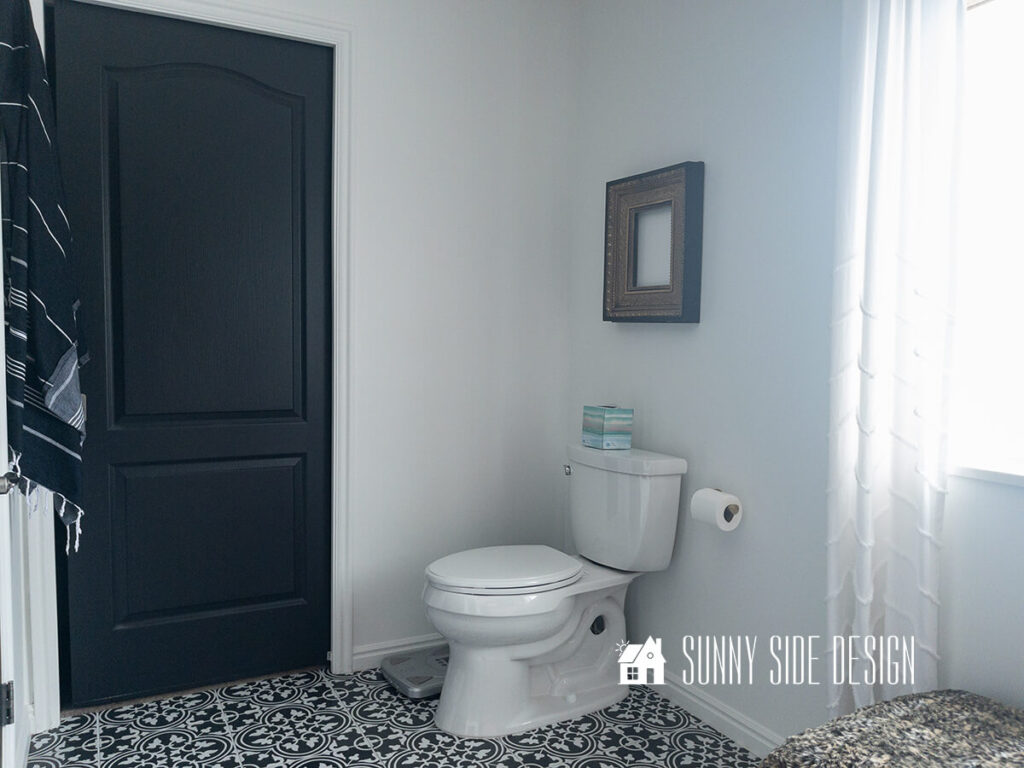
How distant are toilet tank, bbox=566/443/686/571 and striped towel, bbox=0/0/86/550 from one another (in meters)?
1.46

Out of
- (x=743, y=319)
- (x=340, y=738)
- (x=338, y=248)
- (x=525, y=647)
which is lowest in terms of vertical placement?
(x=340, y=738)

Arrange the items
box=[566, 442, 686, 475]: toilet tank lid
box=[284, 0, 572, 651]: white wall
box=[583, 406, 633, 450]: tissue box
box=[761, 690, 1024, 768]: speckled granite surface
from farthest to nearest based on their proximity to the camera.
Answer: box=[284, 0, 572, 651]: white wall < box=[583, 406, 633, 450]: tissue box < box=[566, 442, 686, 475]: toilet tank lid < box=[761, 690, 1024, 768]: speckled granite surface

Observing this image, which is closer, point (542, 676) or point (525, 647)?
point (525, 647)

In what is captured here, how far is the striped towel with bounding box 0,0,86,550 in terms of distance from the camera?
181cm

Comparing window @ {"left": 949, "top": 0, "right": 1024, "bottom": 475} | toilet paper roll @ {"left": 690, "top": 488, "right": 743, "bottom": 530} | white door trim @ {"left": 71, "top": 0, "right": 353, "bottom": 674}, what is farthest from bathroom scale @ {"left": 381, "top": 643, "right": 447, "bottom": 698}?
window @ {"left": 949, "top": 0, "right": 1024, "bottom": 475}

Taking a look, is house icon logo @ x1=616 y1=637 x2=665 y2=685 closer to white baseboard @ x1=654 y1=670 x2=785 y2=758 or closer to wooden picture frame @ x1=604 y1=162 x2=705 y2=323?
white baseboard @ x1=654 y1=670 x2=785 y2=758

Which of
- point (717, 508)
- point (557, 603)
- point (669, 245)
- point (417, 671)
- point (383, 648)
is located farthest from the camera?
point (383, 648)

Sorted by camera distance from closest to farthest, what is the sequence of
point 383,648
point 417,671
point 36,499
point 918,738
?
point 918,738 → point 36,499 → point 417,671 → point 383,648

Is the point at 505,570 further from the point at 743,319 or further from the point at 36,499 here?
the point at 36,499

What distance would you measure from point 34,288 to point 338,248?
102cm

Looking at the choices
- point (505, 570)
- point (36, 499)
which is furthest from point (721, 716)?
point (36, 499)

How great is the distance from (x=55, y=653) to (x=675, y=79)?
2.52 meters

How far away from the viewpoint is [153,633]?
8.41 feet

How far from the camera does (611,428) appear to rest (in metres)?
2.60
